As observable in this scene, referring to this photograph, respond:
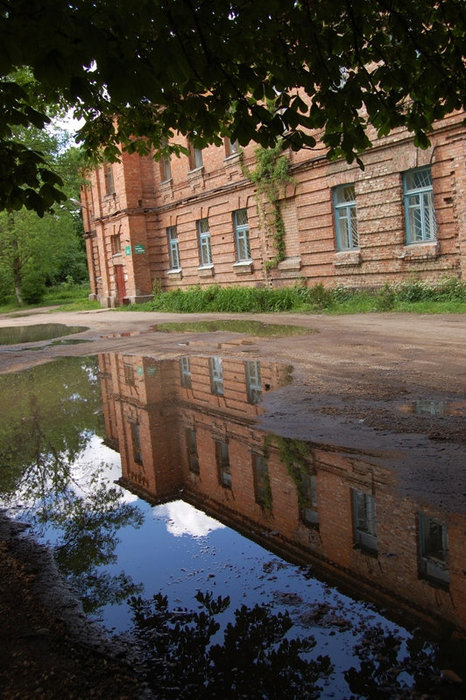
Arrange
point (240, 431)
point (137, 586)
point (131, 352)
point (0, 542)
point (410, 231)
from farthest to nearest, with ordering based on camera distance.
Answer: point (410, 231)
point (131, 352)
point (240, 431)
point (0, 542)
point (137, 586)

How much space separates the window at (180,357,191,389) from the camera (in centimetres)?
818

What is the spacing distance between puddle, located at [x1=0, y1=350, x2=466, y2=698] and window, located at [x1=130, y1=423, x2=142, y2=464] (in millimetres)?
21

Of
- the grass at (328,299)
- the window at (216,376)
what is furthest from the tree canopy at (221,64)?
the grass at (328,299)

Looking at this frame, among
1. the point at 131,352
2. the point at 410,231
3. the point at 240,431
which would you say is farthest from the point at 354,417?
the point at 410,231

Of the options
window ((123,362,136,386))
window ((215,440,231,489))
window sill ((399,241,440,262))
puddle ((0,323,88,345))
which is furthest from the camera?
puddle ((0,323,88,345))

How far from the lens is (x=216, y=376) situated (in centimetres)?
854

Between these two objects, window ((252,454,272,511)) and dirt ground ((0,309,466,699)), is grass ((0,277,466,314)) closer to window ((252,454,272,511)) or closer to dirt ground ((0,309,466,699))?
dirt ground ((0,309,466,699))

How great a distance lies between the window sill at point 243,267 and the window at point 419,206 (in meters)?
7.38

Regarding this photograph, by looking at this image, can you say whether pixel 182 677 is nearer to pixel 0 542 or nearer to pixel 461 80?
pixel 0 542

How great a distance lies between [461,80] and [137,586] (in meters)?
4.74

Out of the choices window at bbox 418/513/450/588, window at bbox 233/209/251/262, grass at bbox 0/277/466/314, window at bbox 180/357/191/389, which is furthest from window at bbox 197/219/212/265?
window at bbox 418/513/450/588

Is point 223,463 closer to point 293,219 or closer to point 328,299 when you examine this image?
point 328,299

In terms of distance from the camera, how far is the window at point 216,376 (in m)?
7.60

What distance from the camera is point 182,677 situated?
2.23 m
